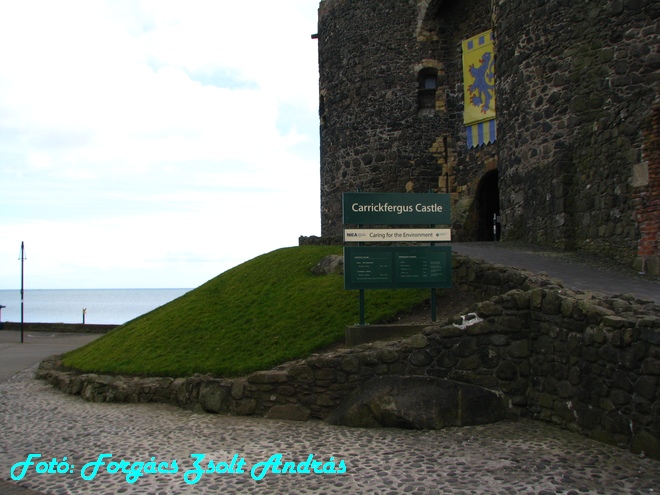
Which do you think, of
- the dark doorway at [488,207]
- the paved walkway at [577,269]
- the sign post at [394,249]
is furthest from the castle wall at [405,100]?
the sign post at [394,249]

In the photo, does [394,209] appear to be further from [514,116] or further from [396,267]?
[514,116]

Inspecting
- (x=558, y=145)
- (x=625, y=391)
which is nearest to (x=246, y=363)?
(x=625, y=391)

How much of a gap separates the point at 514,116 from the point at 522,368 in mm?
9720

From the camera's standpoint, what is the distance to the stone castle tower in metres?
12.0

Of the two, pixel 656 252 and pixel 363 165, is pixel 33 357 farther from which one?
pixel 656 252

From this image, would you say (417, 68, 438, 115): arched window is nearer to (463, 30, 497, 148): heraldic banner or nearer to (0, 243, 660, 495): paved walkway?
(463, 30, 497, 148): heraldic banner

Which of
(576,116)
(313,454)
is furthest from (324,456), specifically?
(576,116)

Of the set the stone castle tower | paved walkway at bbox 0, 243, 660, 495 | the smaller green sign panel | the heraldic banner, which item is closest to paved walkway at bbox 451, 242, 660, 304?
paved walkway at bbox 0, 243, 660, 495

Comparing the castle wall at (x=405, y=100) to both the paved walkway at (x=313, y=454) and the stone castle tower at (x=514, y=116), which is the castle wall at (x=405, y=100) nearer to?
the stone castle tower at (x=514, y=116)

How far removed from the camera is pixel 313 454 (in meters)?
7.10

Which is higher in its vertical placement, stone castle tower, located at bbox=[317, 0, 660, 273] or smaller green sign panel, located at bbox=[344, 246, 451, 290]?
Answer: stone castle tower, located at bbox=[317, 0, 660, 273]

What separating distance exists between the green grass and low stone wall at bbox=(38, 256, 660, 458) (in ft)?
2.75

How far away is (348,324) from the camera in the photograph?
10.8 metres

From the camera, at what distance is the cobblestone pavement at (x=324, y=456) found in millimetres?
6004
